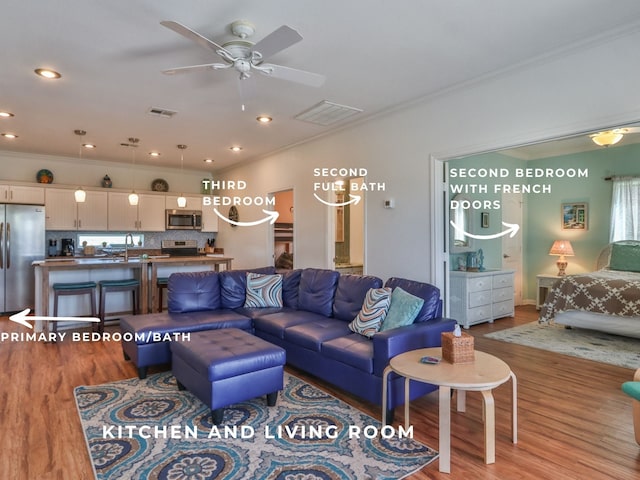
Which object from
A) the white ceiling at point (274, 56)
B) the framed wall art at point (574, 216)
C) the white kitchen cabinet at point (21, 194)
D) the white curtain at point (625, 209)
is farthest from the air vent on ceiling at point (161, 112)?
the white curtain at point (625, 209)

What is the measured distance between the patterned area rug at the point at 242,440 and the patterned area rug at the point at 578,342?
9.45 feet

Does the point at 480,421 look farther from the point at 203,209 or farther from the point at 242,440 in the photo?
the point at 203,209

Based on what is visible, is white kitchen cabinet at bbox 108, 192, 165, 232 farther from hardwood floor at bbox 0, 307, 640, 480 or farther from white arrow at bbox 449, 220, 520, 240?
white arrow at bbox 449, 220, 520, 240

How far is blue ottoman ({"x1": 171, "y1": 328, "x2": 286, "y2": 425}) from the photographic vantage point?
2.59 m

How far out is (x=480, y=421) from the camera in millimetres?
2674

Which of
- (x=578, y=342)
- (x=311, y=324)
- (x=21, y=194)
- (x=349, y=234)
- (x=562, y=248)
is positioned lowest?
(x=578, y=342)

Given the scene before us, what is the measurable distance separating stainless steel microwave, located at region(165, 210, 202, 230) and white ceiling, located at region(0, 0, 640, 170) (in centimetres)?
317

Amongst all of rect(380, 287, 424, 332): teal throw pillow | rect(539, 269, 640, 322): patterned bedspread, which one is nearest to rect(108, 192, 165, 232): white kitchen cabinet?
rect(380, 287, 424, 332): teal throw pillow

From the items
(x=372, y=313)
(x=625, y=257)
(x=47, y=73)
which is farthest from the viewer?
(x=625, y=257)

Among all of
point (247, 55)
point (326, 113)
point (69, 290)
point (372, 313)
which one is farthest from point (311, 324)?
point (69, 290)

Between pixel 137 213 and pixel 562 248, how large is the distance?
7890 millimetres

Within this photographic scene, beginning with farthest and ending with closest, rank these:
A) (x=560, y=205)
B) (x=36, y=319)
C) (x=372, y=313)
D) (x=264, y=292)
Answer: (x=560, y=205) → (x=36, y=319) → (x=264, y=292) → (x=372, y=313)

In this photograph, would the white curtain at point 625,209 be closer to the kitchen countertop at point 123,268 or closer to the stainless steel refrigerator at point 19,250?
the kitchen countertop at point 123,268

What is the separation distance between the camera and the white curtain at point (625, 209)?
6180mm
